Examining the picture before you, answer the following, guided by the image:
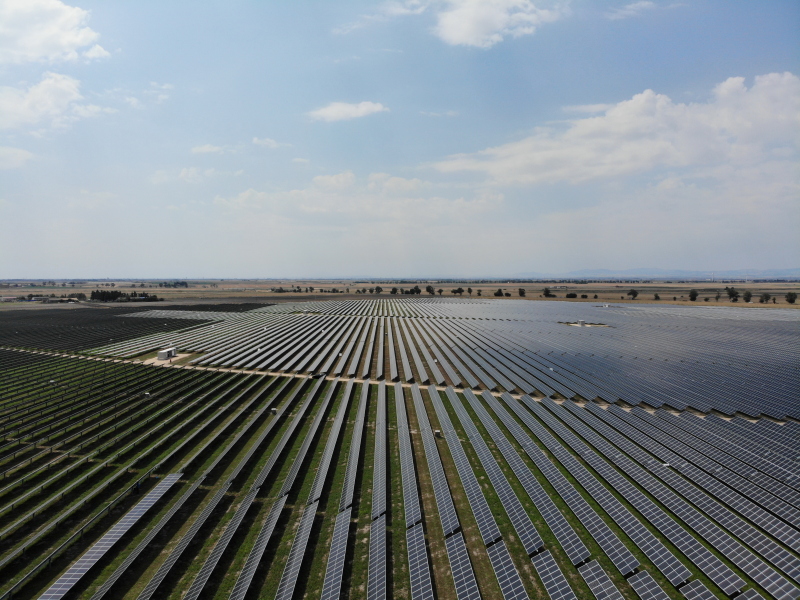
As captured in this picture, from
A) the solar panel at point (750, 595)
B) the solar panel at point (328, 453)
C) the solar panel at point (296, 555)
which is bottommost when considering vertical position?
the solar panel at point (750, 595)

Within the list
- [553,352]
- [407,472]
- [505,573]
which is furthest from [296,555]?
[553,352]

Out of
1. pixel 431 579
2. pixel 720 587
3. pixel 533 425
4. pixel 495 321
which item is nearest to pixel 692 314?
pixel 495 321

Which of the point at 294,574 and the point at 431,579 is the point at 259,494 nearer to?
the point at 294,574

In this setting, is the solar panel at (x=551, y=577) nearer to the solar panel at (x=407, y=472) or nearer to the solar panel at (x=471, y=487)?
the solar panel at (x=471, y=487)

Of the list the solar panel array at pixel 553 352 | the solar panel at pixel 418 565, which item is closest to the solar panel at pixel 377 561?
the solar panel at pixel 418 565

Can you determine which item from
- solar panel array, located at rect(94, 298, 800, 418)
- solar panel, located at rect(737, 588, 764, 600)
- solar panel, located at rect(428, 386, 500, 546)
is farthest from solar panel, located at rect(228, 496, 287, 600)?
solar panel array, located at rect(94, 298, 800, 418)

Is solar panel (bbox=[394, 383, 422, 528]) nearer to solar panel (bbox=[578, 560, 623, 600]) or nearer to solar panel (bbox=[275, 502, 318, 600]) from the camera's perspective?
solar panel (bbox=[275, 502, 318, 600])
